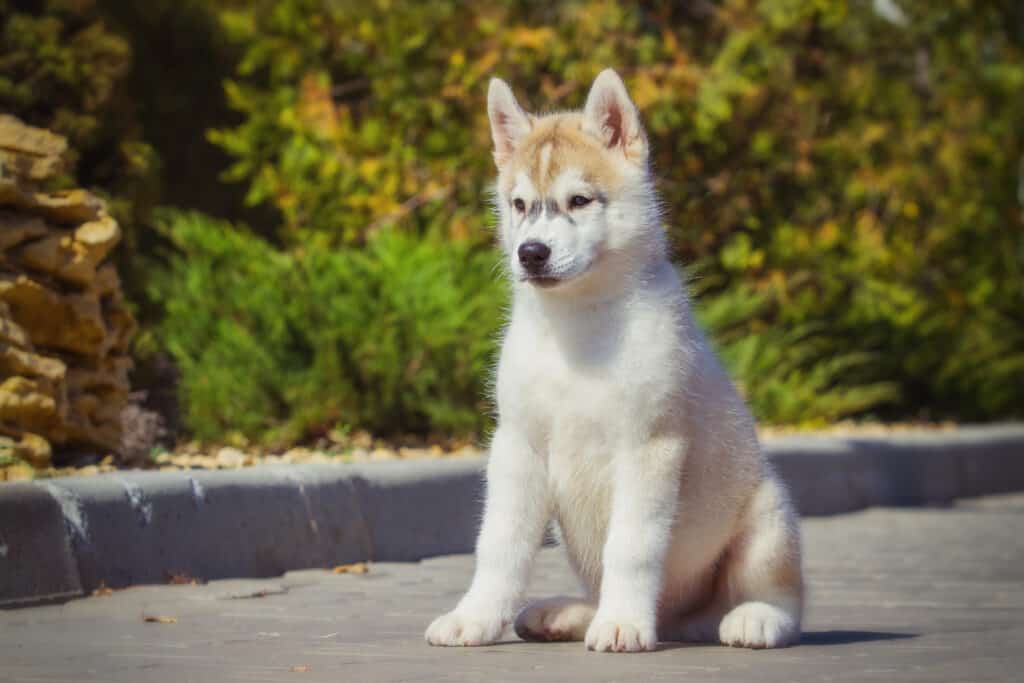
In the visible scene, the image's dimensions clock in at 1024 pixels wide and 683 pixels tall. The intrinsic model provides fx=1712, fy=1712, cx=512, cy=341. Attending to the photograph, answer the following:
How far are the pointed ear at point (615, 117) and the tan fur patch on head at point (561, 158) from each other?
5 cm

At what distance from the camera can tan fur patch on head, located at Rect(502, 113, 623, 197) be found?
18.1 feet

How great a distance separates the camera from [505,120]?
5.96 metres

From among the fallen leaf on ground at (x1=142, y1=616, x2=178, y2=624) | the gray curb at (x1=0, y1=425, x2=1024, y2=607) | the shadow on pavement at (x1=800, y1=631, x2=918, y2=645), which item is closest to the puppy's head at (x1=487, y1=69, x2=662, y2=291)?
the shadow on pavement at (x1=800, y1=631, x2=918, y2=645)

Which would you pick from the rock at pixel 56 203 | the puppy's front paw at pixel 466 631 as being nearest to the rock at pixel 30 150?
the rock at pixel 56 203

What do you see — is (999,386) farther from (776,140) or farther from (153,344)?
(153,344)

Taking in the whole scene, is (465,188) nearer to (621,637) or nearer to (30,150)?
(30,150)

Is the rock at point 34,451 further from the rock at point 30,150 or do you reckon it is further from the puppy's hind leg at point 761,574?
the puppy's hind leg at point 761,574

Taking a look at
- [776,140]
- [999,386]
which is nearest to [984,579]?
[776,140]

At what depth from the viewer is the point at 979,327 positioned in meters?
18.8

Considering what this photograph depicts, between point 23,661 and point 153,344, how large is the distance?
511cm

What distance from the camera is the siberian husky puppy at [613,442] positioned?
5309 mm

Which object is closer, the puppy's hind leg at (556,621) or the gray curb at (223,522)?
the puppy's hind leg at (556,621)

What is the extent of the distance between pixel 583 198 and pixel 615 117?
363mm

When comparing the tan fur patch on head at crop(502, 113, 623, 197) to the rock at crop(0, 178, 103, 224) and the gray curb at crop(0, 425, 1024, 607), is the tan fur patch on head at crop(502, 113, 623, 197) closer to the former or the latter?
the gray curb at crop(0, 425, 1024, 607)
